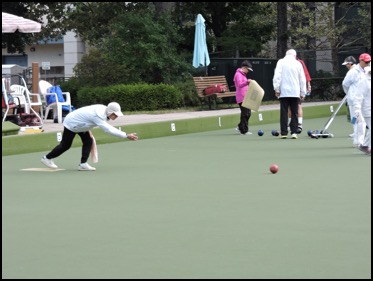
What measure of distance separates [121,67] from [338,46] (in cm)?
1417

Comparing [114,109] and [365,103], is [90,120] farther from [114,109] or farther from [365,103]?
[365,103]

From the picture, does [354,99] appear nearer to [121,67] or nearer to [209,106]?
[209,106]

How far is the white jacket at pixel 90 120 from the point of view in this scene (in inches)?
477

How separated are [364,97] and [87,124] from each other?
391 centimetres

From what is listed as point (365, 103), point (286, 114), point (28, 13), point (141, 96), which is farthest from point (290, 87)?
point (28, 13)

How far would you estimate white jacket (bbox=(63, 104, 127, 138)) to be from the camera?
1212 cm

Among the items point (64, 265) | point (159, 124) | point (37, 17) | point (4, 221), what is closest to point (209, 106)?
point (159, 124)

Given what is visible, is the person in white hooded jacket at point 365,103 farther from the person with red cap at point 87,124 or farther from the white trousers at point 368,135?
the person with red cap at point 87,124

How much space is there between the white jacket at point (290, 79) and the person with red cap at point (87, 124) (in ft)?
19.2

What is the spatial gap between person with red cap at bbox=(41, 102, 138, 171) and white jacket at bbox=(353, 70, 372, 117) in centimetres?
349

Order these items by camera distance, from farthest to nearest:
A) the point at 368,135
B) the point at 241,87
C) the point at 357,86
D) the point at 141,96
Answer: the point at 141,96, the point at 241,87, the point at 357,86, the point at 368,135

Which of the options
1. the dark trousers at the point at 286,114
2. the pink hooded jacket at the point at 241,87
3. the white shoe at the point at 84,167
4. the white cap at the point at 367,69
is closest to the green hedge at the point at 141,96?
the pink hooded jacket at the point at 241,87

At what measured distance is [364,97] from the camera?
Answer: 1379cm

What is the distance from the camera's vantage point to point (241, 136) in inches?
736
